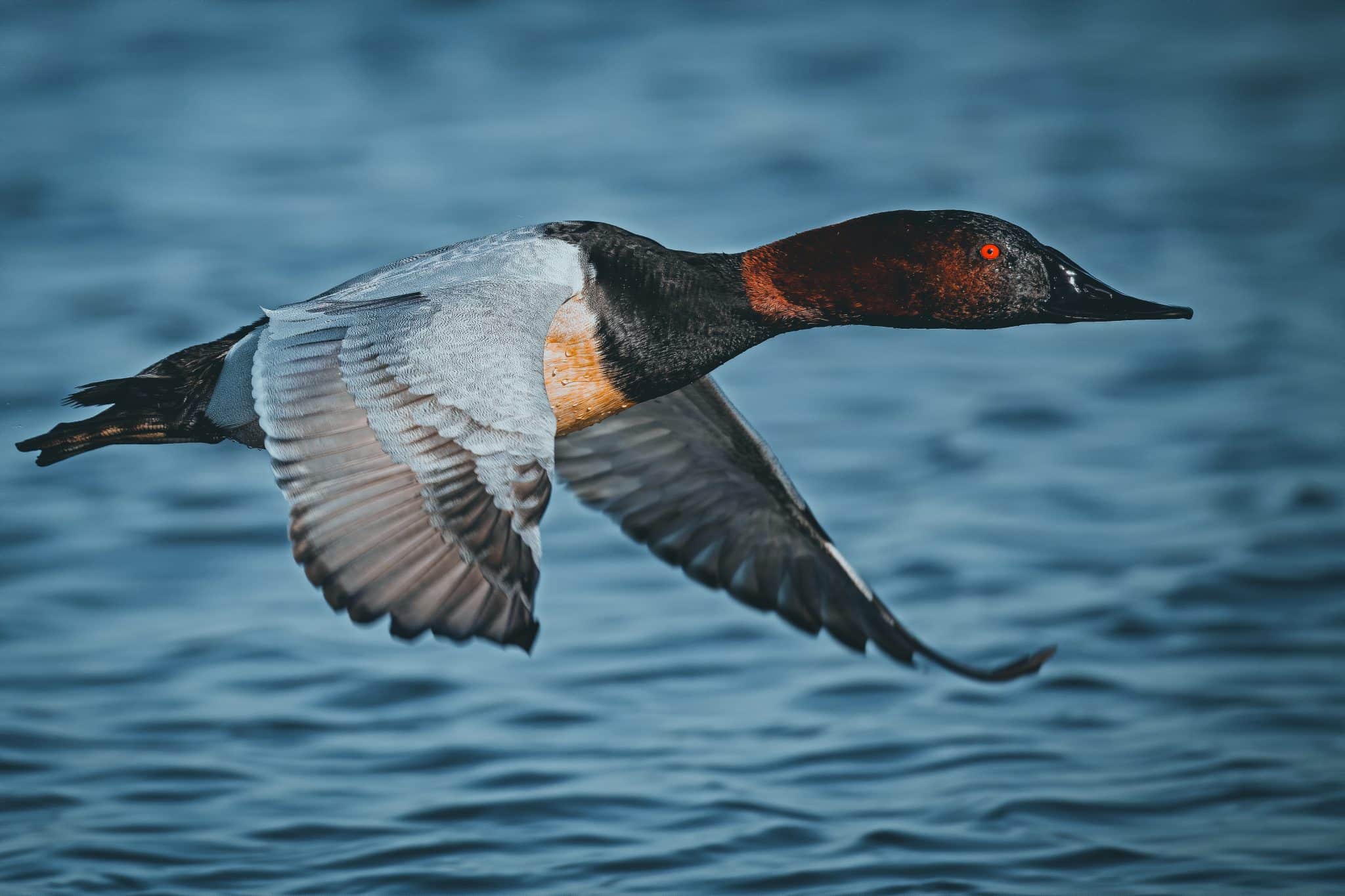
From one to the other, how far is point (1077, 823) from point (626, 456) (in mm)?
1820

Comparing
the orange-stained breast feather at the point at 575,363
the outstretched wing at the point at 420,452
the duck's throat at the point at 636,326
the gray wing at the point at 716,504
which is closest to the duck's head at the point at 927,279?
the duck's throat at the point at 636,326

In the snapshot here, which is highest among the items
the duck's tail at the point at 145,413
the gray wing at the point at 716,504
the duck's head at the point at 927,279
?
the duck's head at the point at 927,279

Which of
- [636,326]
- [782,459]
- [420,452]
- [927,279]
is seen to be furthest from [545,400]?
[782,459]

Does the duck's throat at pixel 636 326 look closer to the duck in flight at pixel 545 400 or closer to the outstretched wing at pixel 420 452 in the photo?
the duck in flight at pixel 545 400

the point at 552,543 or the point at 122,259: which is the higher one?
the point at 122,259

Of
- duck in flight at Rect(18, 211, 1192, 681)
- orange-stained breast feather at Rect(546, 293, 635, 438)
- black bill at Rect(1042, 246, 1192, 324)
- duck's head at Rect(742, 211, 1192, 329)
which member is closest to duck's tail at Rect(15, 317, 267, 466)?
duck in flight at Rect(18, 211, 1192, 681)

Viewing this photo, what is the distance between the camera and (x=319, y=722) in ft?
20.3

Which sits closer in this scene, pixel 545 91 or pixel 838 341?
pixel 838 341

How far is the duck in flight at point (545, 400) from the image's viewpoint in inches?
173

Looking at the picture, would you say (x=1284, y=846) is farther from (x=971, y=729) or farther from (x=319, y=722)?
(x=319, y=722)

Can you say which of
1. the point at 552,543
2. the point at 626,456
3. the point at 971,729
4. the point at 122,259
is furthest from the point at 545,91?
the point at 971,729

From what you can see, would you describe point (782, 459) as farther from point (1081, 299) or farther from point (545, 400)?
point (545, 400)

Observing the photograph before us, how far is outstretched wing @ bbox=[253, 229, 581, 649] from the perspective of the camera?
169 inches

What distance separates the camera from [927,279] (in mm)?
5426
